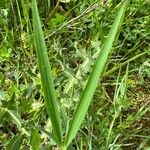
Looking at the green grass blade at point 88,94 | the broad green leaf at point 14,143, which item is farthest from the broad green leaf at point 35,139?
the green grass blade at point 88,94

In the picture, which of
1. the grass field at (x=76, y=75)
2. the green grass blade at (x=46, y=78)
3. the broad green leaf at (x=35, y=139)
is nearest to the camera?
the green grass blade at (x=46, y=78)

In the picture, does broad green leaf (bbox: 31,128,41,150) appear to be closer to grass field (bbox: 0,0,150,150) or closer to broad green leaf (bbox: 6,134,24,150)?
A: grass field (bbox: 0,0,150,150)

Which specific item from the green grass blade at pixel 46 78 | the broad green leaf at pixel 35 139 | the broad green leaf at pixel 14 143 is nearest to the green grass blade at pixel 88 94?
the green grass blade at pixel 46 78

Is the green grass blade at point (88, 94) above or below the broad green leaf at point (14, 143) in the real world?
above

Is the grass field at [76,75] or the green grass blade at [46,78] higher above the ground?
the green grass blade at [46,78]

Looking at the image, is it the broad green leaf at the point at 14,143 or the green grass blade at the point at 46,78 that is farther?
the broad green leaf at the point at 14,143

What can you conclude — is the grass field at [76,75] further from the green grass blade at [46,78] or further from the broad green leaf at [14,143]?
the green grass blade at [46,78]

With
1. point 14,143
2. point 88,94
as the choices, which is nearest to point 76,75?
point 14,143

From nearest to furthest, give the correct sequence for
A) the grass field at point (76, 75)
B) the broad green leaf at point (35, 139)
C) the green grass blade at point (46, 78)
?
the green grass blade at point (46, 78), the broad green leaf at point (35, 139), the grass field at point (76, 75)
